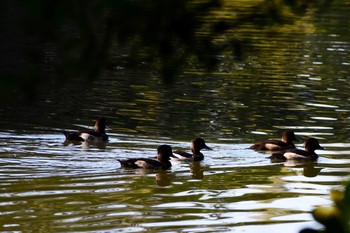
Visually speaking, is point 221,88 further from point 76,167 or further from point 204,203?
point 204,203

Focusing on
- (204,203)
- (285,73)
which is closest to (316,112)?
(285,73)

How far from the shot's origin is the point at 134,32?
5.90 m

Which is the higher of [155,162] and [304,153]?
[155,162]

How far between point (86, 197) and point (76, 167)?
69.6 inches

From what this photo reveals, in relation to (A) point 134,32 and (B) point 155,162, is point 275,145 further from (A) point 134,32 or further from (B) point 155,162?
(A) point 134,32

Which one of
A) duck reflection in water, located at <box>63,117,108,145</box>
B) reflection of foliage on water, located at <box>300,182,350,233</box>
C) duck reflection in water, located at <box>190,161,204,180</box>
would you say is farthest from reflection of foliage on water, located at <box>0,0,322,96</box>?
duck reflection in water, located at <box>63,117,108,145</box>

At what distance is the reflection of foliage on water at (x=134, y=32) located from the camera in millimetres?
5570

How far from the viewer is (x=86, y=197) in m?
13.3

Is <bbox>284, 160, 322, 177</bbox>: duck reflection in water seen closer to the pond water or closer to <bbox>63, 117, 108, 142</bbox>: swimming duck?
the pond water

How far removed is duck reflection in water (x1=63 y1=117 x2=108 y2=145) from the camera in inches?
654

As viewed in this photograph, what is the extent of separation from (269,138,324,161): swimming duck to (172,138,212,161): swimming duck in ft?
3.58

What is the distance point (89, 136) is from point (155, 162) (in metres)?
1.81

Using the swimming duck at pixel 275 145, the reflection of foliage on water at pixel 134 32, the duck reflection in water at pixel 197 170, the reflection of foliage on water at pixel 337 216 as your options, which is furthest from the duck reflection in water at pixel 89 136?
the reflection of foliage on water at pixel 337 216

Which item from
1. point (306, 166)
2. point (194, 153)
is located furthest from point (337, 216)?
point (306, 166)
